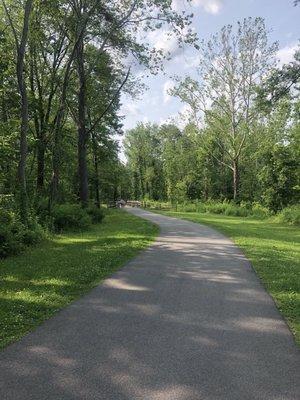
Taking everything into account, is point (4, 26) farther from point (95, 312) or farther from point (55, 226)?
point (95, 312)

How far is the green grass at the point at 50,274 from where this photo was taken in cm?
689

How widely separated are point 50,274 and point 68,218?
1184 cm

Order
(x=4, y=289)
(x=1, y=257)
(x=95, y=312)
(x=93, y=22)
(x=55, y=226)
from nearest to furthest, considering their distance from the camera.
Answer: (x=95, y=312) → (x=4, y=289) → (x=1, y=257) → (x=55, y=226) → (x=93, y=22)

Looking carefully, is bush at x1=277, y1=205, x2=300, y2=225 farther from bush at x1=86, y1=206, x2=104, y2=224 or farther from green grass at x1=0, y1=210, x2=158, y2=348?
green grass at x1=0, y1=210, x2=158, y2=348

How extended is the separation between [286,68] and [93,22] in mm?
11042

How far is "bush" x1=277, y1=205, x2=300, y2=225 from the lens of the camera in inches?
1152

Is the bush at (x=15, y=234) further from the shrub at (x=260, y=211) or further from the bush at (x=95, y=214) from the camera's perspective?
the shrub at (x=260, y=211)

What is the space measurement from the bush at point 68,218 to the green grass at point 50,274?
14.1ft

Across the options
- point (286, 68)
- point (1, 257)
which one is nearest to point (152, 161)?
point (286, 68)

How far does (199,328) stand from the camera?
6.30m

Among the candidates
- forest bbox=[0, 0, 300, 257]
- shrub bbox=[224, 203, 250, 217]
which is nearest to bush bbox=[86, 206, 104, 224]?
forest bbox=[0, 0, 300, 257]

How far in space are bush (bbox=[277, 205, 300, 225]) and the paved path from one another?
69.6 feet

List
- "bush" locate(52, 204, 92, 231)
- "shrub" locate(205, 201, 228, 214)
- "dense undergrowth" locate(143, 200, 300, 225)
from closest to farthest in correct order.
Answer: "bush" locate(52, 204, 92, 231)
"dense undergrowth" locate(143, 200, 300, 225)
"shrub" locate(205, 201, 228, 214)

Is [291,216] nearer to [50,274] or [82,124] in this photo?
[82,124]
